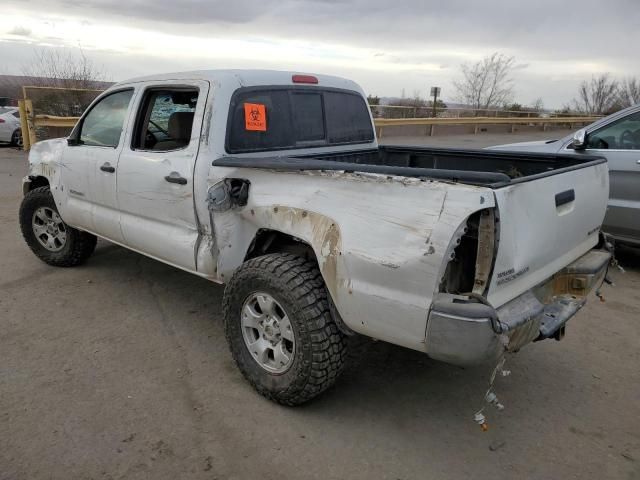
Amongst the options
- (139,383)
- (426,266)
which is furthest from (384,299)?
(139,383)

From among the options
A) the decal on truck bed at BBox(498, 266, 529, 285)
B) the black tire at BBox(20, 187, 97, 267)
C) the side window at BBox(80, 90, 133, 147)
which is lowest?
the black tire at BBox(20, 187, 97, 267)

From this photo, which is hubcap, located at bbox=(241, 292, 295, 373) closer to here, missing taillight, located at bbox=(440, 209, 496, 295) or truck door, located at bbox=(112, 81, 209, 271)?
truck door, located at bbox=(112, 81, 209, 271)

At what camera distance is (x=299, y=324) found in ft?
9.56

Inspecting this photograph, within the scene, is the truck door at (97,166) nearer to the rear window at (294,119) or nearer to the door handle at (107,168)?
the door handle at (107,168)

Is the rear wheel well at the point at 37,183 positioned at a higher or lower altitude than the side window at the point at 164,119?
lower

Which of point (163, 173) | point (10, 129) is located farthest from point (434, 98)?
point (163, 173)

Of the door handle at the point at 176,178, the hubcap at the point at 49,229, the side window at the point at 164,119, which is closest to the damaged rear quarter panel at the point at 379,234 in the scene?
the door handle at the point at 176,178

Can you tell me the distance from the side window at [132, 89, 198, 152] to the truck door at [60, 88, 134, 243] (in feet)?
0.55

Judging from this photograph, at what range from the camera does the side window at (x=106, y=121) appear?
14.3 feet

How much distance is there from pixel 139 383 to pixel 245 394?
0.68m

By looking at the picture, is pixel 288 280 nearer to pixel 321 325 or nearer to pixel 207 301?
pixel 321 325

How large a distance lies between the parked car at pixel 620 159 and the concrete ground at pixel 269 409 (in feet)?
4.44

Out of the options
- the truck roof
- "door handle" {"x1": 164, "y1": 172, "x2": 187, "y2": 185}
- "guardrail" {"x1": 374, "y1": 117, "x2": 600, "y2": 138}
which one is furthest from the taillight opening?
"guardrail" {"x1": 374, "y1": 117, "x2": 600, "y2": 138}

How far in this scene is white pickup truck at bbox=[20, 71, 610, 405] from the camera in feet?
8.01
